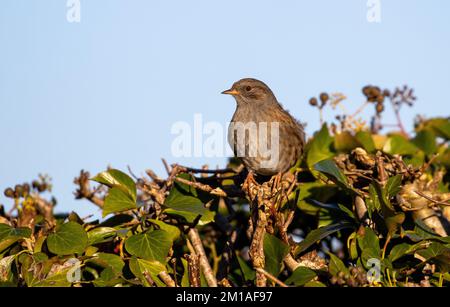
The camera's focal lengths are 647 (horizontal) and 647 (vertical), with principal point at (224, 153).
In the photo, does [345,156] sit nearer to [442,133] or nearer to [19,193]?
[442,133]

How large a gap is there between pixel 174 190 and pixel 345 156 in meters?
1.57

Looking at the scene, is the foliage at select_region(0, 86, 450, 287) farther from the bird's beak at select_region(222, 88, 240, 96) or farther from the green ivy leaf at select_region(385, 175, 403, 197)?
the bird's beak at select_region(222, 88, 240, 96)

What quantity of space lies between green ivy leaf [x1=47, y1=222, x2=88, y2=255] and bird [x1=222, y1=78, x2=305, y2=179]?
6.50ft

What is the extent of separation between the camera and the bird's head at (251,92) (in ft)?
23.6

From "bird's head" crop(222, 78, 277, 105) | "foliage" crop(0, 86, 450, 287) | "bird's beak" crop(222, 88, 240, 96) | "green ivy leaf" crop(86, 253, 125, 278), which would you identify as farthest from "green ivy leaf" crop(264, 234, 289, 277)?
"bird's beak" crop(222, 88, 240, 96)

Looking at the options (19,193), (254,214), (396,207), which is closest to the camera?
(254,214)

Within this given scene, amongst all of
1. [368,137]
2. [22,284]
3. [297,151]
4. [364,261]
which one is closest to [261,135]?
[297,151]

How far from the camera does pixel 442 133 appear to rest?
6441 millimetres

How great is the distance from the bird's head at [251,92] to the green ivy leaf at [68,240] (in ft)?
10.8

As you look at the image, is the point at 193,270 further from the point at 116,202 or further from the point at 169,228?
the point at 116,202

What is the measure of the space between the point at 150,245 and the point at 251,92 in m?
3.27

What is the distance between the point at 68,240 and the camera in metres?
4.27

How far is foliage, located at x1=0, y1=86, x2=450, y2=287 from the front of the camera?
400 cm
